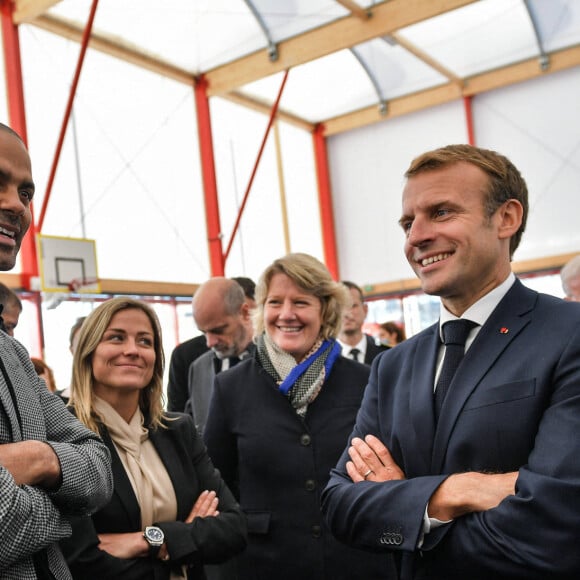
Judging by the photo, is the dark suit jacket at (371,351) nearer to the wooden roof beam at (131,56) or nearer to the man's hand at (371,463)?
the man's hand at (371,463)

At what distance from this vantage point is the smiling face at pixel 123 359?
263cm

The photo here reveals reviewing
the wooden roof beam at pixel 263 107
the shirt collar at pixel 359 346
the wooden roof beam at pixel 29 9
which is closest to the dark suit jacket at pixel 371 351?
the shirt collar at pixel 359 346

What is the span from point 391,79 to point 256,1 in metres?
4.09

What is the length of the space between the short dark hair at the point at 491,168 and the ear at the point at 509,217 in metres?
0.01

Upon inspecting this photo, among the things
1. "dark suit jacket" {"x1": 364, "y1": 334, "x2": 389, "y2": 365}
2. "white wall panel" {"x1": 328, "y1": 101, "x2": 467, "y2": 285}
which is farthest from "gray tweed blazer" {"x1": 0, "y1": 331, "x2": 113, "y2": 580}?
"white wall panel" {"x1": 328, "y1": 101, "x2": 467, "y2": 285}

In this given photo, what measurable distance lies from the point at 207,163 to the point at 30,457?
451 inches

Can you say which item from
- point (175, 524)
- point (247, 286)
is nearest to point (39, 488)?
point (175, 524)

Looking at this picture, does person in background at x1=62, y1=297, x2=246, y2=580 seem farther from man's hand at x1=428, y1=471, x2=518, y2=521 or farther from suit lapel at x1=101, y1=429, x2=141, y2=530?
man's hand at x1=428, y1=471, x2=518, y2=521

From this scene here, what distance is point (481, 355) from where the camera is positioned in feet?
5.70

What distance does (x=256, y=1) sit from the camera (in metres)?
10.9

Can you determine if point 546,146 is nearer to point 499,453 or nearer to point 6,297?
point 6,297

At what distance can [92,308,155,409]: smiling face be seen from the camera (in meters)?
2.63

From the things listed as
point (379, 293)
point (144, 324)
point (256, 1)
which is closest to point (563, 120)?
point (379, 293)

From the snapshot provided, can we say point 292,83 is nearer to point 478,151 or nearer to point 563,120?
point 563,120
